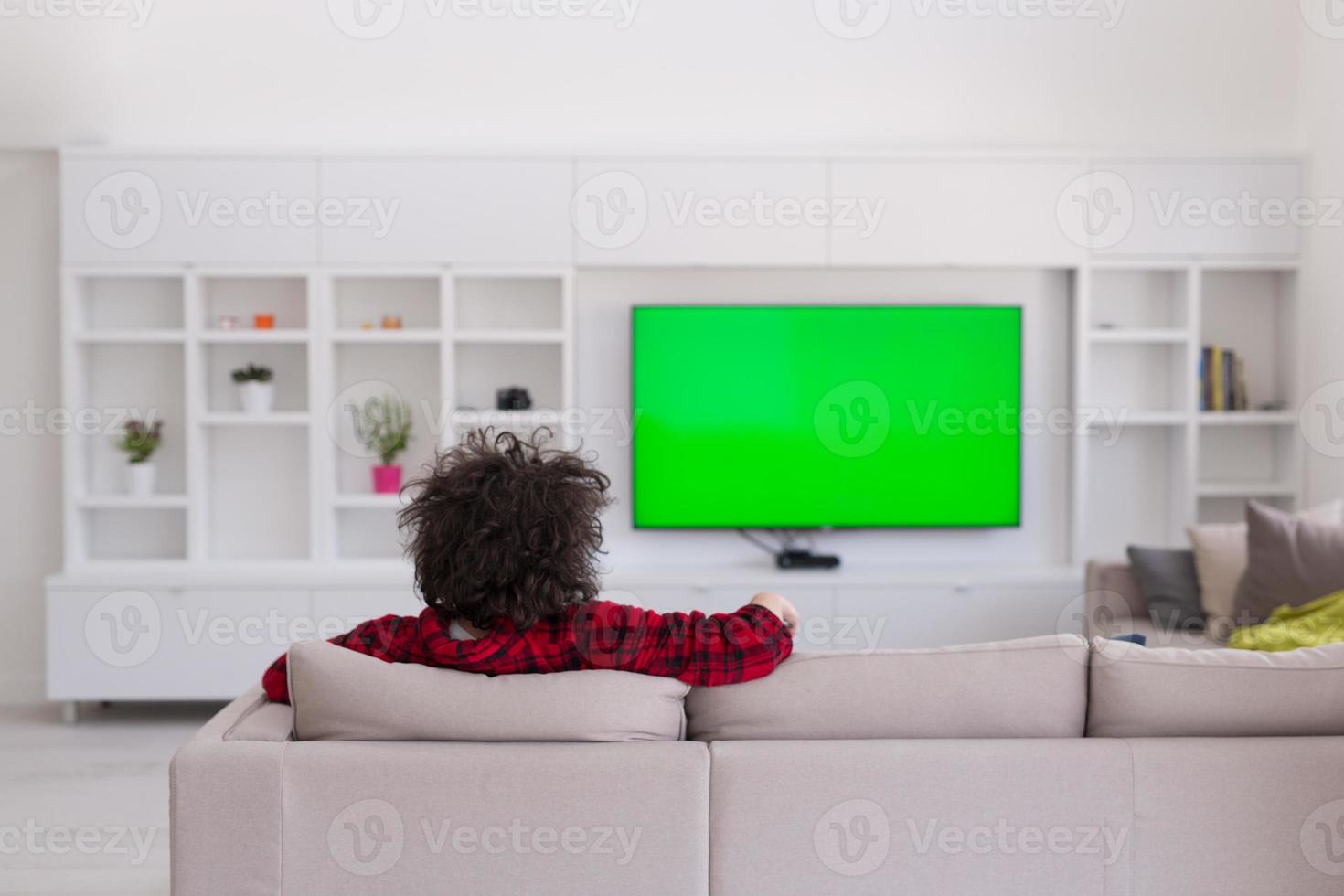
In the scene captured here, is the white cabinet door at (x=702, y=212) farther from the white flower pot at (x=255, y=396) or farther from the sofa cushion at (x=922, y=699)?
the sofa cushion at (x=922, y=699)

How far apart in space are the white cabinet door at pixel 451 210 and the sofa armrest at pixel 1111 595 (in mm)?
2167

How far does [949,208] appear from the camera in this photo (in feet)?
14.8

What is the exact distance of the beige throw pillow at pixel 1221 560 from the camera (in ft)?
12.6

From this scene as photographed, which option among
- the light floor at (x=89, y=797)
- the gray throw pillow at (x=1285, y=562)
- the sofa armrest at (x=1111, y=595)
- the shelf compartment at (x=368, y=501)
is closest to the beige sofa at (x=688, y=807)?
the light floor at (x=89, y=797)

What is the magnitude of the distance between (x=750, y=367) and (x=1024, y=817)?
9.95 feet

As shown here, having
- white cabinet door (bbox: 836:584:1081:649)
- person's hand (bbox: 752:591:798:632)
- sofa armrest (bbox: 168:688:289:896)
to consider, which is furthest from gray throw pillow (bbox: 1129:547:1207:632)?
sofa armrest (bbox: 168:688:289:896)

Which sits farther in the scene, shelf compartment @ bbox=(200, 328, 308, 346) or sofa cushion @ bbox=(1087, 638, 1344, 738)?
shelf compartment @ bbox=(200, 328, 308, 346)

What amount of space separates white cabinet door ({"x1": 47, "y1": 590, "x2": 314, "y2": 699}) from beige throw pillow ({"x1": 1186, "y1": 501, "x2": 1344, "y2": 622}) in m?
2.98

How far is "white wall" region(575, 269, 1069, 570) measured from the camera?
4.73m

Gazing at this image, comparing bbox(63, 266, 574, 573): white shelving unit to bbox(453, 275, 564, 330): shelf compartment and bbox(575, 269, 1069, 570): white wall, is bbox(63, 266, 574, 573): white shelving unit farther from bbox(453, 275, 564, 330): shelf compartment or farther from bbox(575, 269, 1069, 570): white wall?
bbox(575, 269, 1069, 570): white wall

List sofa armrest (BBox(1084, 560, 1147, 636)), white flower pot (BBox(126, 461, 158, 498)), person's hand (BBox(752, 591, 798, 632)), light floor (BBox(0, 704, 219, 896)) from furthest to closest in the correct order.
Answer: white flower pot (BBox(126, 461, 158, 498)), sofa armrest (BBox(1084, 560, 1147, 636)), light floor (BBox(0, 704, 219, 896)), person's hand (BBox(752, 591, 798, 632))

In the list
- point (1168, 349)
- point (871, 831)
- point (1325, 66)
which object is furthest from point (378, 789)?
point (1325, 66)

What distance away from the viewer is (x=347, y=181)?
175 inches

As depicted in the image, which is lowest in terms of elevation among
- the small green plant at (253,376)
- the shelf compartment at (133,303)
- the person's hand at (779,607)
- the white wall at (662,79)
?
the person's hand at (779,607)
